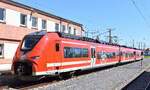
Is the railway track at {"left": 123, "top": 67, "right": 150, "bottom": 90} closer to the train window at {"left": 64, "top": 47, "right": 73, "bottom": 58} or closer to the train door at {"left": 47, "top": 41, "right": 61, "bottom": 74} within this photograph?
the train door at {"left": 47, "top": 41, "right": 61, "bottom": 74}

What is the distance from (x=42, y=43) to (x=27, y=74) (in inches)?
77.9

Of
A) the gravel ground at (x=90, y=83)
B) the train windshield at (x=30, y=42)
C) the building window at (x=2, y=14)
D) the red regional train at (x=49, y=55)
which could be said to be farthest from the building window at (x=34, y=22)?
the train windshield at (x=30, y=42)

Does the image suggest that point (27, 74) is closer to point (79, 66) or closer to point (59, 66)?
point (59, 66)

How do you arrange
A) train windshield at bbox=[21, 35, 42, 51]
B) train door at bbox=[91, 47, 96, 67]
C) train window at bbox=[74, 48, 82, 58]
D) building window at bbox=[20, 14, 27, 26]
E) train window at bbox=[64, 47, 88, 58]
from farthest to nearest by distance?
1. building window at bbox=[20, 14, 27, 26]
2. train door at bbox=[91, 47, 96, 67]
3. train window at bbox=[74, 48, 82, 58]
4. train window at bbox=[64, 47, 88, 58]
5. train windshield at bbox=[21, 35, 42, 51]

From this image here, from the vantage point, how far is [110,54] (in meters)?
27.3

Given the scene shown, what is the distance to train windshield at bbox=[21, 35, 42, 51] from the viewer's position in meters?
13.5

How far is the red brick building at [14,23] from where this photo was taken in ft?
75.9

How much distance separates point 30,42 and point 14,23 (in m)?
11.6

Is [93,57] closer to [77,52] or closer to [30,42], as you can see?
[77,52]

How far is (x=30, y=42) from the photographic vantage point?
45.3ft

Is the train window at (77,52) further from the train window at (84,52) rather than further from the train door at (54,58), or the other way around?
the train door at (54,58)

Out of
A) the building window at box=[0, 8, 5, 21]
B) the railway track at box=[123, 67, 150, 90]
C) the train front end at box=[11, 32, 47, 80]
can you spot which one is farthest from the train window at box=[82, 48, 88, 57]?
the building window at box=[0, 8, 5, 21]

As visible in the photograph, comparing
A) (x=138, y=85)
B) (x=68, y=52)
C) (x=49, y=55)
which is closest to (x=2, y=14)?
(x=68, y=52)

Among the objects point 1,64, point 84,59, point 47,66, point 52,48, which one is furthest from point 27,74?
point 1,64
